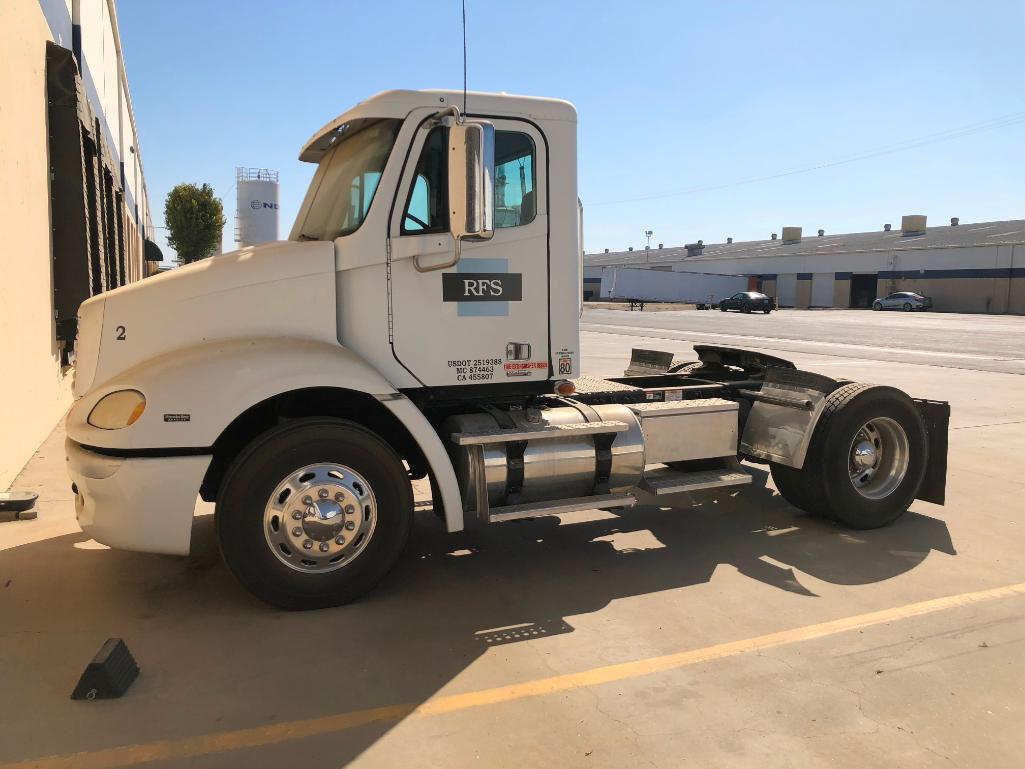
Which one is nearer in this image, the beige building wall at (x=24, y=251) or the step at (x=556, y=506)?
the step at (x=556, y=506)

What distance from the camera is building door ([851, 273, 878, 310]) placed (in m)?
63.2

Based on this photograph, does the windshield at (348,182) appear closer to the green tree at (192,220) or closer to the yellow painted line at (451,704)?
the yellow painted line at (451,704)

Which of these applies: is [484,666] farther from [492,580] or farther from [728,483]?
[728,483]

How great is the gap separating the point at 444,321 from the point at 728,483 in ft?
8.08

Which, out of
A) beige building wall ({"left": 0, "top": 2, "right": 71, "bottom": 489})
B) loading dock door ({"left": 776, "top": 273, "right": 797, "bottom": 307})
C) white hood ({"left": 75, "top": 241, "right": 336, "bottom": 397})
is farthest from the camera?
loading dock door ({"left": 776, "top": 273, "right": 797, "bottom": 307})

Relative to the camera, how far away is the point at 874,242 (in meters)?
69.1

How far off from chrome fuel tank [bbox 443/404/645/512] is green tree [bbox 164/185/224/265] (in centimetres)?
5401

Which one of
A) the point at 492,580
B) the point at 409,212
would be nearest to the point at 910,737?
the point at 492,580

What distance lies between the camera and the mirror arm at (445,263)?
453 cm

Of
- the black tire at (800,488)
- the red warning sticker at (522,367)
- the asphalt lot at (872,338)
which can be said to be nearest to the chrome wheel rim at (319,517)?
the red warning sticker at (522,367)

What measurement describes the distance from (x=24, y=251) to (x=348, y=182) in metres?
4.54

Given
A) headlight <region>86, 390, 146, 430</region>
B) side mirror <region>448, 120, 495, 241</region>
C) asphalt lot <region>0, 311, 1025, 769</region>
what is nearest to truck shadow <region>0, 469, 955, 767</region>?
asphalt lot <region>0, 311, 1025, 769</region>

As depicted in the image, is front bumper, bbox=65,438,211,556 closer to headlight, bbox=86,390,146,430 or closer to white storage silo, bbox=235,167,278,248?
headlight, bbox=86,390,146,430

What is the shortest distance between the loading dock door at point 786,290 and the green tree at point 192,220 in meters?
46.3
